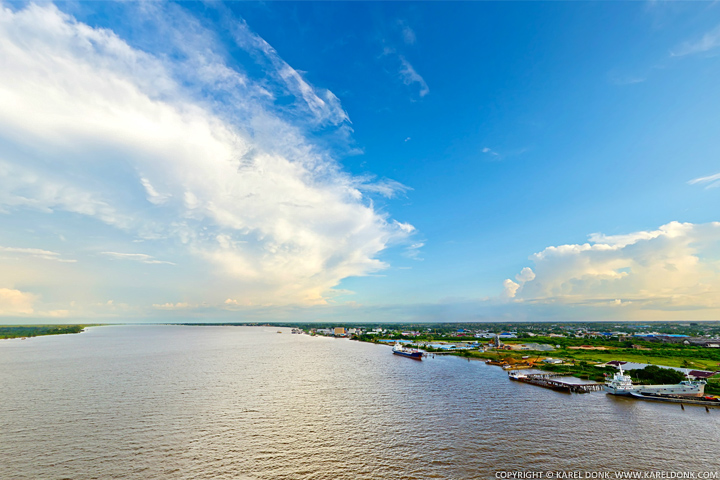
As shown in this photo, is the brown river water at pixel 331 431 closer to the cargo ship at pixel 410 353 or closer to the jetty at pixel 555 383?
the jetty at pixel 555 383

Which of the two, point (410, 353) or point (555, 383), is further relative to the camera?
point (410, 353)

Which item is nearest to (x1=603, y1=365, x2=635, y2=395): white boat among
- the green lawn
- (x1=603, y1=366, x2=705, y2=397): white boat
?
(x1=603, y1=366, x2=705, y2=397): white boat

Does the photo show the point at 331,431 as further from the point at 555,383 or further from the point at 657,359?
the point at 657,359

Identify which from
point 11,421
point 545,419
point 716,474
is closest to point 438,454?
point 545,419

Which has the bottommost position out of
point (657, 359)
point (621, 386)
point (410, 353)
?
point (657, 359)

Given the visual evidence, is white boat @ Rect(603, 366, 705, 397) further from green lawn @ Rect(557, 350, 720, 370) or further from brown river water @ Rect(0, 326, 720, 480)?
green lawn @ Rect(557, 350, 720, 370)

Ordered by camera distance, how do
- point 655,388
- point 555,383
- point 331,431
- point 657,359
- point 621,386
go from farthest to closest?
1. point 657,359
2. point 555,383
3. point 655,388
4. point 621,386
5. point 331,431

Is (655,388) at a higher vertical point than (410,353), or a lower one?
higher

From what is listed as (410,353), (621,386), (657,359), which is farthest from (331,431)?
(657,359)
